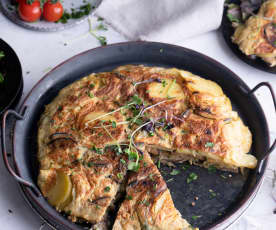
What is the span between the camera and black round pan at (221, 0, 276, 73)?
5.48 metres

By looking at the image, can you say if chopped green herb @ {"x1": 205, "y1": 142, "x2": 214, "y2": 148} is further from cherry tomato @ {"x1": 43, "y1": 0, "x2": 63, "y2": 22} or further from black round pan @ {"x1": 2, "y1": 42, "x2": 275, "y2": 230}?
cherry tomato @ {"x1": 43, "y1": 0, "x2": 63, "y2": 22}

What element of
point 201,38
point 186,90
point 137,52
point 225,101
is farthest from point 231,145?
point 201,38

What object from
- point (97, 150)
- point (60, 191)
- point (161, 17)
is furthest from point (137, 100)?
point (161, 17)

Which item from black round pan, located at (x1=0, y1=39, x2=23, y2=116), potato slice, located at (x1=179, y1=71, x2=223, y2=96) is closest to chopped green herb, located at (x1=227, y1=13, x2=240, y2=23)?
potato slice, located at (x1=179, y1=71, x2=223, y2=96)

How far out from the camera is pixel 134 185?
402cm

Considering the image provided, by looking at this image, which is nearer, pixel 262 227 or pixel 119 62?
pixel 262 227

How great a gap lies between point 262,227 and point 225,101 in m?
1.61

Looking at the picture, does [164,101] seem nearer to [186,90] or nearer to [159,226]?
[186,90]

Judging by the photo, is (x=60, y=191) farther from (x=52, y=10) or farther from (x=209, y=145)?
(x=52, y=10)

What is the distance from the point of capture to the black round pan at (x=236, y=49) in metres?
5.48

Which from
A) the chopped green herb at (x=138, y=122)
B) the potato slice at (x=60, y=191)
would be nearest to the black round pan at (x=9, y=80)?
the potato slice at (x=60, y=191)

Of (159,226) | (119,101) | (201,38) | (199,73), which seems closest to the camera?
(159,226)

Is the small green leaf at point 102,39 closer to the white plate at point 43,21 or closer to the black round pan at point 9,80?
the white plate at point 43,21

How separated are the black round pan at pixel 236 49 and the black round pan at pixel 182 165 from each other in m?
0.73
